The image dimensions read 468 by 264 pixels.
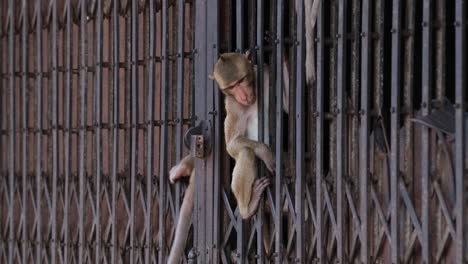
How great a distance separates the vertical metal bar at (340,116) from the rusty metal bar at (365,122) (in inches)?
5.6

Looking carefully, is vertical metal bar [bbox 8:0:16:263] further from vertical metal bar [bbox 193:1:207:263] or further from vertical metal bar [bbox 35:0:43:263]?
vertical metal bar [bbox 193:1:207:263]

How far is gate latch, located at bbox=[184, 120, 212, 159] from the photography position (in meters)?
6.99

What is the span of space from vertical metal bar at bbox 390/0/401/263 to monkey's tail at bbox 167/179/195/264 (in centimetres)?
173

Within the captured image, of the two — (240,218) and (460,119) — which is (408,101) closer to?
(460,119)

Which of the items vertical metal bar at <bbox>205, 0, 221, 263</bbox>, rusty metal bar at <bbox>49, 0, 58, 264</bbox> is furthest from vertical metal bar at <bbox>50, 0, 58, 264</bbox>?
vertical metal bar at <bbox>205, 0, 221, 263</bbox>

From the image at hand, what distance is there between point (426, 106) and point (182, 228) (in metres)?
2.08

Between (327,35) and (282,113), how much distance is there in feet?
1.65

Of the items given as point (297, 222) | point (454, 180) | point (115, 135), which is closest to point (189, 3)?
point (115, 135)

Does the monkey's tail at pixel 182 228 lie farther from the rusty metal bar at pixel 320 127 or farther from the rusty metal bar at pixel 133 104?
the rusty metal bar at pixel 320 127

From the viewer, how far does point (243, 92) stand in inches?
261

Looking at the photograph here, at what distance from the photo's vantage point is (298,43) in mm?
6445

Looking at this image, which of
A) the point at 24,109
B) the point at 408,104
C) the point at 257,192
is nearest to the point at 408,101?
the point at 408,104

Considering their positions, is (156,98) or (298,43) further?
(156,98)

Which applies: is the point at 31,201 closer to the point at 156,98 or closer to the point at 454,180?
the point at 156,98
